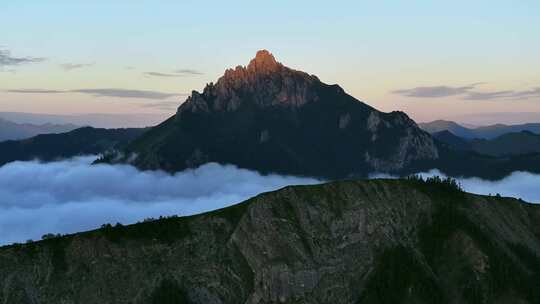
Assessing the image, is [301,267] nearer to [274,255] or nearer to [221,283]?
[274,255]

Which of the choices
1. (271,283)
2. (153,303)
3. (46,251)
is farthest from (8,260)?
(271,283)

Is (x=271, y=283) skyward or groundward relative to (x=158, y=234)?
groundward

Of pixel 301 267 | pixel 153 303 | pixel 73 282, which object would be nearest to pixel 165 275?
pixel 153 303

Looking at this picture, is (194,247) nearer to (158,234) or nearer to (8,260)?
(158,234)

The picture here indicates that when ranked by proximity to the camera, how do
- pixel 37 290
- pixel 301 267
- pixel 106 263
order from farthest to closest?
1. pixel 301 267
2. pixel 106 263
3. pixel 37 290


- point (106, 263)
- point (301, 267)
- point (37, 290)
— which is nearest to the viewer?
point (37, 290)

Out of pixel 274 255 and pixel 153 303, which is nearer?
pixel 153 303

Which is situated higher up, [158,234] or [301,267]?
[158,234]

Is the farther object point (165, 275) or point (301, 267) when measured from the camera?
point (301, 267)

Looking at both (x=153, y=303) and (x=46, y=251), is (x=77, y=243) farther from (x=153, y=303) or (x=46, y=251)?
(x=153, y=303)
